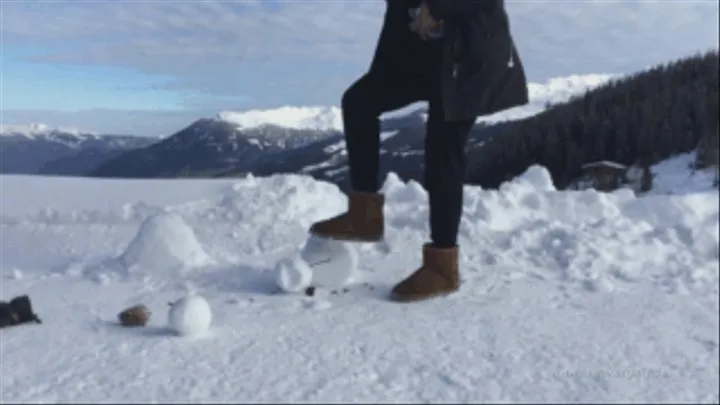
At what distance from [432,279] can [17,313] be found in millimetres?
1632

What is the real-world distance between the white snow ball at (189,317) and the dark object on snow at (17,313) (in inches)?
27.1

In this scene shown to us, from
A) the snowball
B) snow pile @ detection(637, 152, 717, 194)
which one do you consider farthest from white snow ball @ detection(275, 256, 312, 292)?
snow pile @ detection(637, 152, 717, 194)

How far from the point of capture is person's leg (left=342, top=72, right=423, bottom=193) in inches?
133

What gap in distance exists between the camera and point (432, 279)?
128 inches

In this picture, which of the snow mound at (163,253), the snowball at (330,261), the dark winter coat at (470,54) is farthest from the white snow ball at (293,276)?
the dark winter coat at (470,54)

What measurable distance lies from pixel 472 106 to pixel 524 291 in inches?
31.4

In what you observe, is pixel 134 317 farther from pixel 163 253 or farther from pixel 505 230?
pixel 505 230

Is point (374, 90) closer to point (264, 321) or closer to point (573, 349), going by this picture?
point (264, 321)

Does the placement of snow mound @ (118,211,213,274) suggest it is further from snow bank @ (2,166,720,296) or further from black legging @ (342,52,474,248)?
black legging @ (342,52,474,248)

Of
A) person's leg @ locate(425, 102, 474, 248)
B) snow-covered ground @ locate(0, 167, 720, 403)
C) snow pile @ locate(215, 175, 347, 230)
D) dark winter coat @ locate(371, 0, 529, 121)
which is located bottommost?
snow-covered ground @ locate(0, 167, 720, 403)

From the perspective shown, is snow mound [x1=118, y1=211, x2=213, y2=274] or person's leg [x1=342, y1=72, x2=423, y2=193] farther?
snow mound [x1=118, y1=211, x2=213, y2=274]

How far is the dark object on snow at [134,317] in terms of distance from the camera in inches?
117

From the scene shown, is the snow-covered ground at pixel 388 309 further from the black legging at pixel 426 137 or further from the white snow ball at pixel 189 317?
the black legging at pixel 426 137

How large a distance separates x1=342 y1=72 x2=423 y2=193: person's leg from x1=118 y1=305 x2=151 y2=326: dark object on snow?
104 cm
